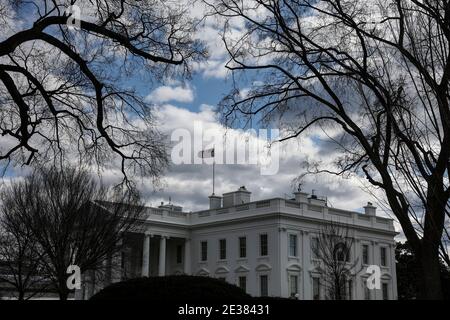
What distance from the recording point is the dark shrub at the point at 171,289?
12594mm

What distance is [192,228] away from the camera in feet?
216

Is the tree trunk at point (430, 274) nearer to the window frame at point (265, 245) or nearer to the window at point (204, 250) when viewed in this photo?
the window frame at point (265, 245)

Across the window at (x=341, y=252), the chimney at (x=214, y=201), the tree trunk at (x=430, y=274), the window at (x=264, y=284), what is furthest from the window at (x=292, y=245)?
the tree trunk at (x=430, y=274)

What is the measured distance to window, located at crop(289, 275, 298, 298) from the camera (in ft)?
184

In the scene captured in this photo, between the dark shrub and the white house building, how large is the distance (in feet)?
119

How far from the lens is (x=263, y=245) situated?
57938 mm

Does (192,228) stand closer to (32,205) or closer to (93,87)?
(32,205)

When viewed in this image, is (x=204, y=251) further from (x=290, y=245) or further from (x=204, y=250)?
(x=290, y=245)

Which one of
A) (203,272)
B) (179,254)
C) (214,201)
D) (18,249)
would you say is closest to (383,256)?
(214,201)

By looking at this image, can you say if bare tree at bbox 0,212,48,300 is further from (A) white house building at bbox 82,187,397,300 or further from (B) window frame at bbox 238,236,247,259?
(B) window frame at bbox 238,236,247,259

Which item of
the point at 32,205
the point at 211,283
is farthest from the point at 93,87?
the point at 32,205

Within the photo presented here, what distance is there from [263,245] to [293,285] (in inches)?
176

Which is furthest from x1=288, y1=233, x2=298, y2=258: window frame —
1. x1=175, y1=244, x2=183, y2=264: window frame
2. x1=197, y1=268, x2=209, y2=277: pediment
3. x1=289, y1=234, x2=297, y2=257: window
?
x1=175, y1=244, x2=183, y2=264: window frame
